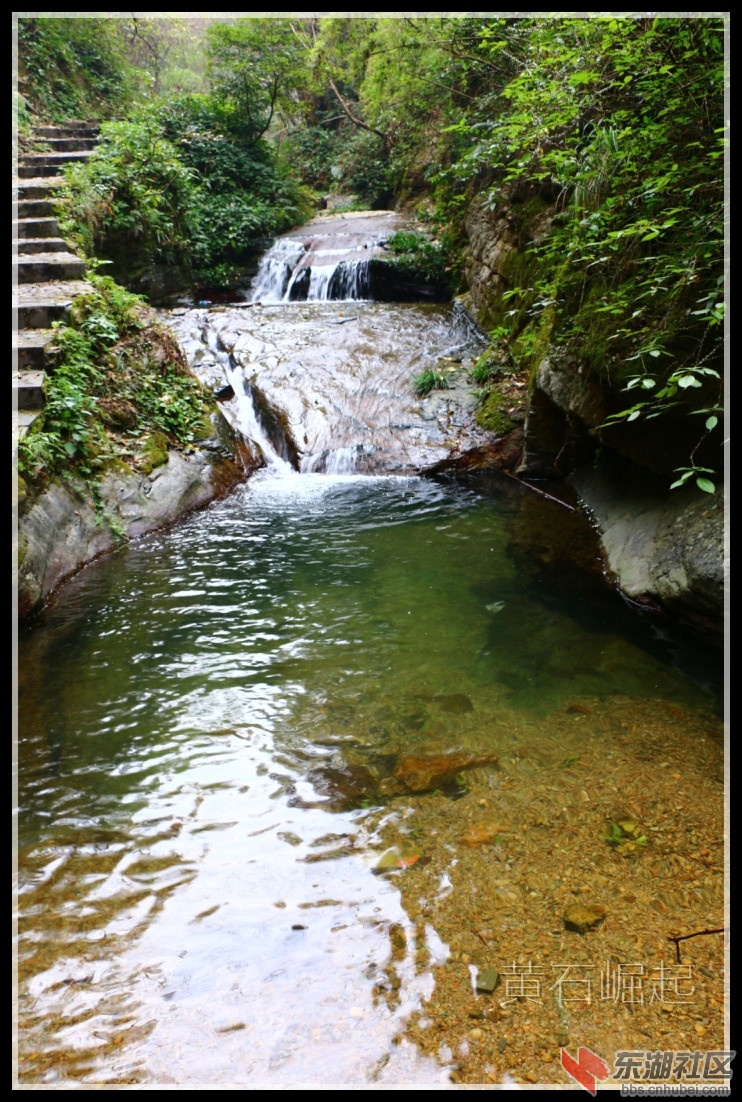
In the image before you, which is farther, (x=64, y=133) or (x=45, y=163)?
(x=64, y=133)

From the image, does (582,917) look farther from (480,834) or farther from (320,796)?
(320,796)

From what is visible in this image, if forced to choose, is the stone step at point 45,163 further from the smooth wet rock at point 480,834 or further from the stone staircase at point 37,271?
the smooth wet rock at point 480,834

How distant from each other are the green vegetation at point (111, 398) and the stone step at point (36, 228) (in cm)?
201

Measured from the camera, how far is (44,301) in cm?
653

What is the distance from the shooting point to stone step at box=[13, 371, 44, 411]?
17.4ft

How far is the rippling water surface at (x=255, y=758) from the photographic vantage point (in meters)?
1.94

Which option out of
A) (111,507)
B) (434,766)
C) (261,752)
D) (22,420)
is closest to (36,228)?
(22,420)

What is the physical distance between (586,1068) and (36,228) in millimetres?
10377

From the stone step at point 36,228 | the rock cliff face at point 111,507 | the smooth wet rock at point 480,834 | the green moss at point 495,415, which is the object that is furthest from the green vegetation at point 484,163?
the rock cliff face at point 111,507

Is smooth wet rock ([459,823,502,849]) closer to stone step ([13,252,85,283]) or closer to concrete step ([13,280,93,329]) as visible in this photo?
concrete step ([13,280,93,329])

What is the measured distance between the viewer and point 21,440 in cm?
490

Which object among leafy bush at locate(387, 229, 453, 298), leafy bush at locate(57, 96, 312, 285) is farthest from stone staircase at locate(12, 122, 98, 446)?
leafy bush at locate(387, 229, 453, 298)
